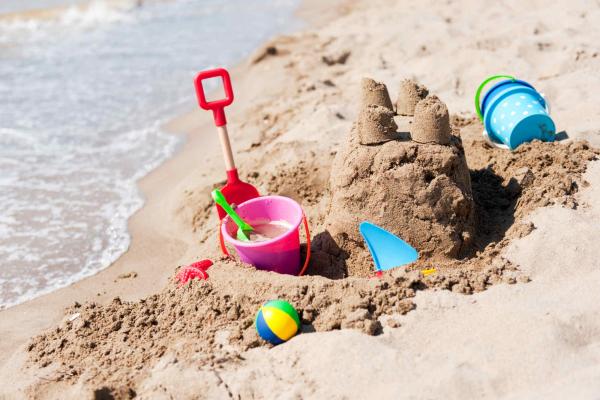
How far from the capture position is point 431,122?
294cm

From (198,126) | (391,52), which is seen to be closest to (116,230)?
(198,126)

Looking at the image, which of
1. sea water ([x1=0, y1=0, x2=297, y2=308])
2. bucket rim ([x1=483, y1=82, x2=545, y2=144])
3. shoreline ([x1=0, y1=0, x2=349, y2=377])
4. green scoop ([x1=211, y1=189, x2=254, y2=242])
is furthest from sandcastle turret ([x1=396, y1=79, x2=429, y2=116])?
sea water ([x1=0, y1=0, x2=297, y2=308])

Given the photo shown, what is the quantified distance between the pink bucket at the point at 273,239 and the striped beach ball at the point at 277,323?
444 millimetres

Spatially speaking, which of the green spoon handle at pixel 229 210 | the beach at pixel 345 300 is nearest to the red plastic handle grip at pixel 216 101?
the green spoon handle at pixel 229 210

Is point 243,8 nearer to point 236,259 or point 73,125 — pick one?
point 73,125

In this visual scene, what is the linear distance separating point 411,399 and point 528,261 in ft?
3.41

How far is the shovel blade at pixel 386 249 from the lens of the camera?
301 centimetres

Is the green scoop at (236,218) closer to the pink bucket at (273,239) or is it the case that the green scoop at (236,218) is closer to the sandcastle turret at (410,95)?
the pink bucket at (273,239)

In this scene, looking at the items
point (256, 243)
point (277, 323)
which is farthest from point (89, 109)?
point (277, 323)

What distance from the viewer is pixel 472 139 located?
13.5 ft

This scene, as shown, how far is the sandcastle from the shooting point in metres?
2.96

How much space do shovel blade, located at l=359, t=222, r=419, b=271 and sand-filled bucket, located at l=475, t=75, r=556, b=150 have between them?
1.25m

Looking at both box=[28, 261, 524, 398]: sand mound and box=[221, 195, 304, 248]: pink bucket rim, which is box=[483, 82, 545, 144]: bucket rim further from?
box=[221, 195, 304, 248]: pink bucket rim

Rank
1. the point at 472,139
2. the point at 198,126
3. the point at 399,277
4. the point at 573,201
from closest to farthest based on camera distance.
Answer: the point at 399,277, the point at 573,201, the point at 472,139, the point at 198,126
